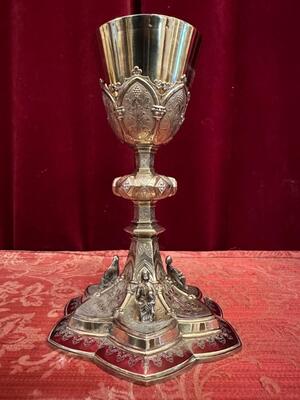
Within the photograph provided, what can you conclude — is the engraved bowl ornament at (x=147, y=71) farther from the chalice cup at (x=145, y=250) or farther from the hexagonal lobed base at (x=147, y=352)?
the hexagonal lobed base at (x=147, y=352)

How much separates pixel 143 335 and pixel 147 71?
421 mm

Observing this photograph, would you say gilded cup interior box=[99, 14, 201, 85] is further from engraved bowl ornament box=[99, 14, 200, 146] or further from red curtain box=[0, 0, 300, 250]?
red curtain box=[0, 0, 300, 250]

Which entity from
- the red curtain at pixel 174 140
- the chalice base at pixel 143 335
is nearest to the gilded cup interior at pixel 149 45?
the chalice base at pixel 143 335

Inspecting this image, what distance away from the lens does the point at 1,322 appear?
67 cm

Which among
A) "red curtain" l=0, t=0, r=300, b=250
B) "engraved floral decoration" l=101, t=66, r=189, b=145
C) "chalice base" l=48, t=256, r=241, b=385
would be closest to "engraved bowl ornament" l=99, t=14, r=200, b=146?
"engraved floral decoration" l=101, t=66, r=189, b=145

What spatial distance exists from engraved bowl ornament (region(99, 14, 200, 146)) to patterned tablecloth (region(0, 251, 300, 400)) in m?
0.39

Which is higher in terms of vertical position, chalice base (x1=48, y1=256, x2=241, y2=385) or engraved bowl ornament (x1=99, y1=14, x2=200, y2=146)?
engraved bowl ornament (x1=99, y1=14, x2=200, y2=146)

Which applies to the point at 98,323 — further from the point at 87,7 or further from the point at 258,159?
the point at 87,7

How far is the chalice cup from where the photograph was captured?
1.78ft

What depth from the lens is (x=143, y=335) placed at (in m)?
0.54

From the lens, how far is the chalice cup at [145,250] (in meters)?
0.54

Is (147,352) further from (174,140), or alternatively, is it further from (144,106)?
(174,140)

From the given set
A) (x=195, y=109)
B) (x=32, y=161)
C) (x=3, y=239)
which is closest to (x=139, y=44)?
(x=195, y=109)

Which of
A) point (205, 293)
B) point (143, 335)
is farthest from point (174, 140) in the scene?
point (143, 335)
